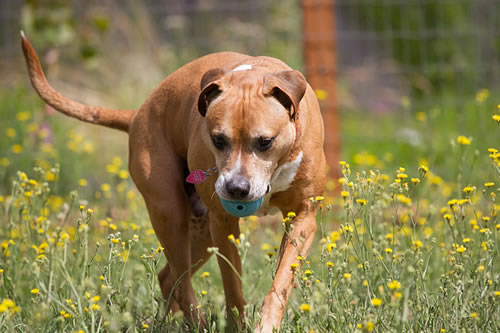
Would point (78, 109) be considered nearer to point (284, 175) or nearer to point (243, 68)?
point (243, 68)

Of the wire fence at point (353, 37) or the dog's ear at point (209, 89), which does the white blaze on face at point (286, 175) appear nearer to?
the dog's ear at point (209, 89)

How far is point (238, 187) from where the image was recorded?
9.48 feet

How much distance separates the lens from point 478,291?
3000mm

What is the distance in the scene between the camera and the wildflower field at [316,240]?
277 centimetres

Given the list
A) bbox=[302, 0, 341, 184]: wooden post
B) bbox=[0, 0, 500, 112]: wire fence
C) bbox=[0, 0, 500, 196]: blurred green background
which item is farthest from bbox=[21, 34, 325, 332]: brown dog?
bbox=[0, 0, 500, 112]: wire fence

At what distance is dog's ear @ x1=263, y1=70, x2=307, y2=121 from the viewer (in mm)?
3088

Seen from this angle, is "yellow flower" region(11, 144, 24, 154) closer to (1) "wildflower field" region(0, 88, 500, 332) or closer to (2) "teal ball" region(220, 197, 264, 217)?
(1) "wildflower field" region(0, 88, 500, 332)

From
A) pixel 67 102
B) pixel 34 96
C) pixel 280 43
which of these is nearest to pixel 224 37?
pixel 280 43

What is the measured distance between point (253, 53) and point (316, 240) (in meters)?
3.19

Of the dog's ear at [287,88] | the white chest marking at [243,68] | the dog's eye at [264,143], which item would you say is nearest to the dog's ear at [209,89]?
the white chest marking at [243,68]

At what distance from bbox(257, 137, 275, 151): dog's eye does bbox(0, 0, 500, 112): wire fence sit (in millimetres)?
4231

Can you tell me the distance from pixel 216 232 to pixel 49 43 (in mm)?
3637

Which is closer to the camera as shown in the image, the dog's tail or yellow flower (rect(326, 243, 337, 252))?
yellow flower (rect(326, 243, 337, 252))

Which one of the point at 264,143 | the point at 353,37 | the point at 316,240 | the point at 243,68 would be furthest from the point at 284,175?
the point at 353,37
